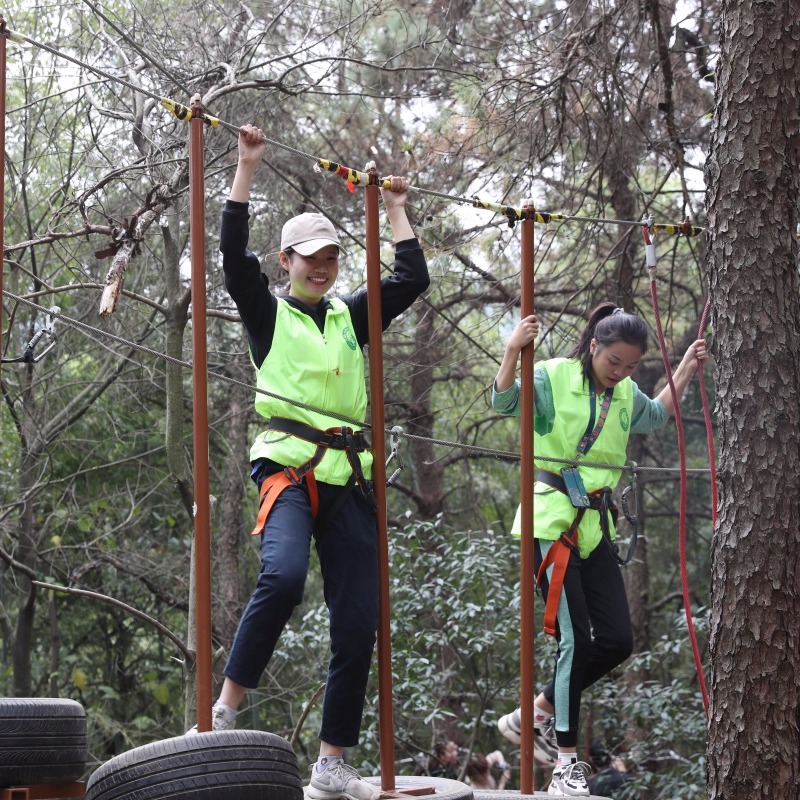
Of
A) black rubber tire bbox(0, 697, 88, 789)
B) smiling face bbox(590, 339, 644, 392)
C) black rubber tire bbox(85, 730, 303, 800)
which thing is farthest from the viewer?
smiling face bbox(590, 339, 644, 392)

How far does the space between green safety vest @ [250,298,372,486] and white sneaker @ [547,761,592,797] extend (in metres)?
1.38

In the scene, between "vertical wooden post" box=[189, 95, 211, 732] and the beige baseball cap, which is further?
the beige baseball cap

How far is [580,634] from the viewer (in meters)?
4.12

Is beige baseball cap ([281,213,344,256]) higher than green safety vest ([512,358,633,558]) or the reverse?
higher

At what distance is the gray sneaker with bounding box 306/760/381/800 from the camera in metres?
3.37

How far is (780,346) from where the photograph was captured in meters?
3.81

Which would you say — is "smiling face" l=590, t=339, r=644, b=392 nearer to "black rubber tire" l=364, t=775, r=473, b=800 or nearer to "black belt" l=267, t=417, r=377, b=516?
"black belt" l=267, t=417, r=377, b=516

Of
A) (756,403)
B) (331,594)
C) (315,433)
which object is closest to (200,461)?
(315,433)

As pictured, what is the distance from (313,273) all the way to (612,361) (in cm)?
127

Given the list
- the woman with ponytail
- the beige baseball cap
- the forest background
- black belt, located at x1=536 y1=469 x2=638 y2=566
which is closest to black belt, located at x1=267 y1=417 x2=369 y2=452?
the beige baseball cap

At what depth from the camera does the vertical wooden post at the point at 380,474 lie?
3467 mm

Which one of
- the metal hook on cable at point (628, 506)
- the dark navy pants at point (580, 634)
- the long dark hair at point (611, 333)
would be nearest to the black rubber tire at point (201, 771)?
the dark navy pants at point (580, 634)

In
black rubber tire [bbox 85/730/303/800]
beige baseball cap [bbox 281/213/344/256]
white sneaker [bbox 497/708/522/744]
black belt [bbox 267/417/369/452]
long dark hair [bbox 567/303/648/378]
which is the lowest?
white sneaker [bbox 497/708/522/744]

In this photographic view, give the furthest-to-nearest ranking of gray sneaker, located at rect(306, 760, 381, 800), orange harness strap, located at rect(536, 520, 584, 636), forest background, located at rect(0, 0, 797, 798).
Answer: forest background, located at rect(0, 0, 797, 798)
orange harness strap, located at rect(536, 520, 584, 636)
gray sneaker, located at rect(306, 760, 381, 800)
